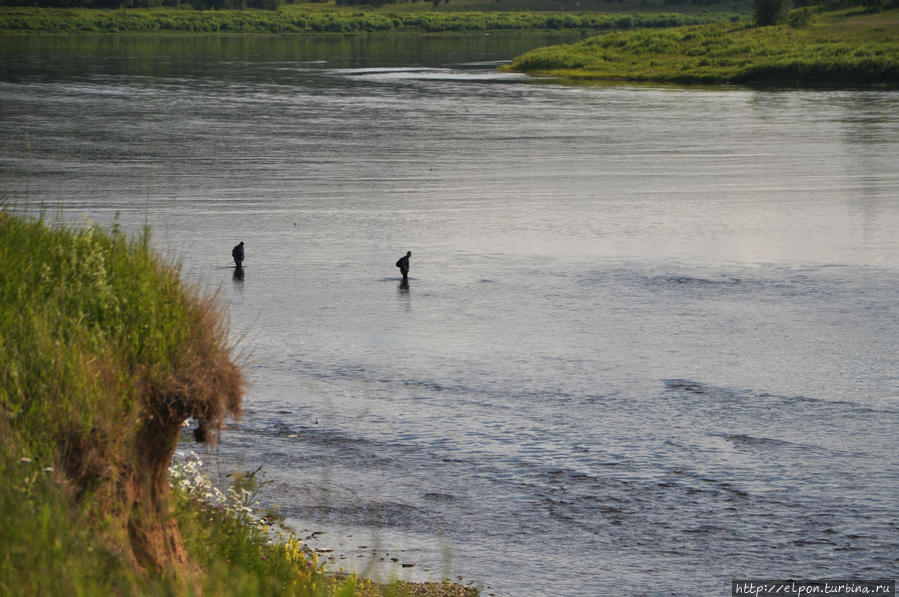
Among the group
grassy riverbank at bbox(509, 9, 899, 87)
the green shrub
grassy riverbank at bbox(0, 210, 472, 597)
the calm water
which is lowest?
the calm water

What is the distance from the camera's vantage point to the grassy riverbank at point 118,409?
7.65m

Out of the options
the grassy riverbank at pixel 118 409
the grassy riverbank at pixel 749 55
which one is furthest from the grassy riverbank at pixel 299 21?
the grassy riverbank at pixel 118 409

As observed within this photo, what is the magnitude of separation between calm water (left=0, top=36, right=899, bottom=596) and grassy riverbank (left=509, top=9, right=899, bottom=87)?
29491mm

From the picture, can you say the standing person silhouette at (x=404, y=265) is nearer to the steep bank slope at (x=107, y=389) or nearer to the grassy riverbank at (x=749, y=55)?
the steep bank slope at (x=107, y=389)

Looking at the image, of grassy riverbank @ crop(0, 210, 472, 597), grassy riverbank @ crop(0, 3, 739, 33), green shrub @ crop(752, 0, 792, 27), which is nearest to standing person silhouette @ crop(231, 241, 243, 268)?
grassy riverbank @ crop(0, 210, 472, 597)

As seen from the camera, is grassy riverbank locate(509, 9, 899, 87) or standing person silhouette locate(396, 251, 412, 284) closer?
standing person silhouette locate(396, 251, 412, 284)

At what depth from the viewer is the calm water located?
12.9m

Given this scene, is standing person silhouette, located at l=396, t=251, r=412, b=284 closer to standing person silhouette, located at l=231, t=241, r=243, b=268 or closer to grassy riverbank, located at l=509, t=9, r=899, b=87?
standing person silhouette, located at l=231, t=241, r=243, b=268

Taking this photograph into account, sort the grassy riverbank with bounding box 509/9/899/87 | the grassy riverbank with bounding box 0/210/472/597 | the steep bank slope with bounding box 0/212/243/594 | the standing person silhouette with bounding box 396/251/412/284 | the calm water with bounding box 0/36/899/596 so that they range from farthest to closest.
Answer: the grassy riverbank with bounding box 509/9/899/87, the standing person silhouette with bounding box 396/251/412/284, the calm water with bounding box 0/36/899/596, the steep bank slope with bounding box 0/212/243/594, the grassy riverbank with bounding box 0/210/472/597

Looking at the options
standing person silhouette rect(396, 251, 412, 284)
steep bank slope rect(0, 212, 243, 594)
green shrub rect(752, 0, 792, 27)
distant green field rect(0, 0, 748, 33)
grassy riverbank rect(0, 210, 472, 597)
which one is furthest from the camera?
distant green field rect(0, 0, 748, 33)

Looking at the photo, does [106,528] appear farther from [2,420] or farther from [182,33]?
[182,33]

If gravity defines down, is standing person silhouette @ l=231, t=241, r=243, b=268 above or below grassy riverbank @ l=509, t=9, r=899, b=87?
below

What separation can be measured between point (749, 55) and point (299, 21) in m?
100

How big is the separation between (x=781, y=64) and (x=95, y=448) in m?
80.1
